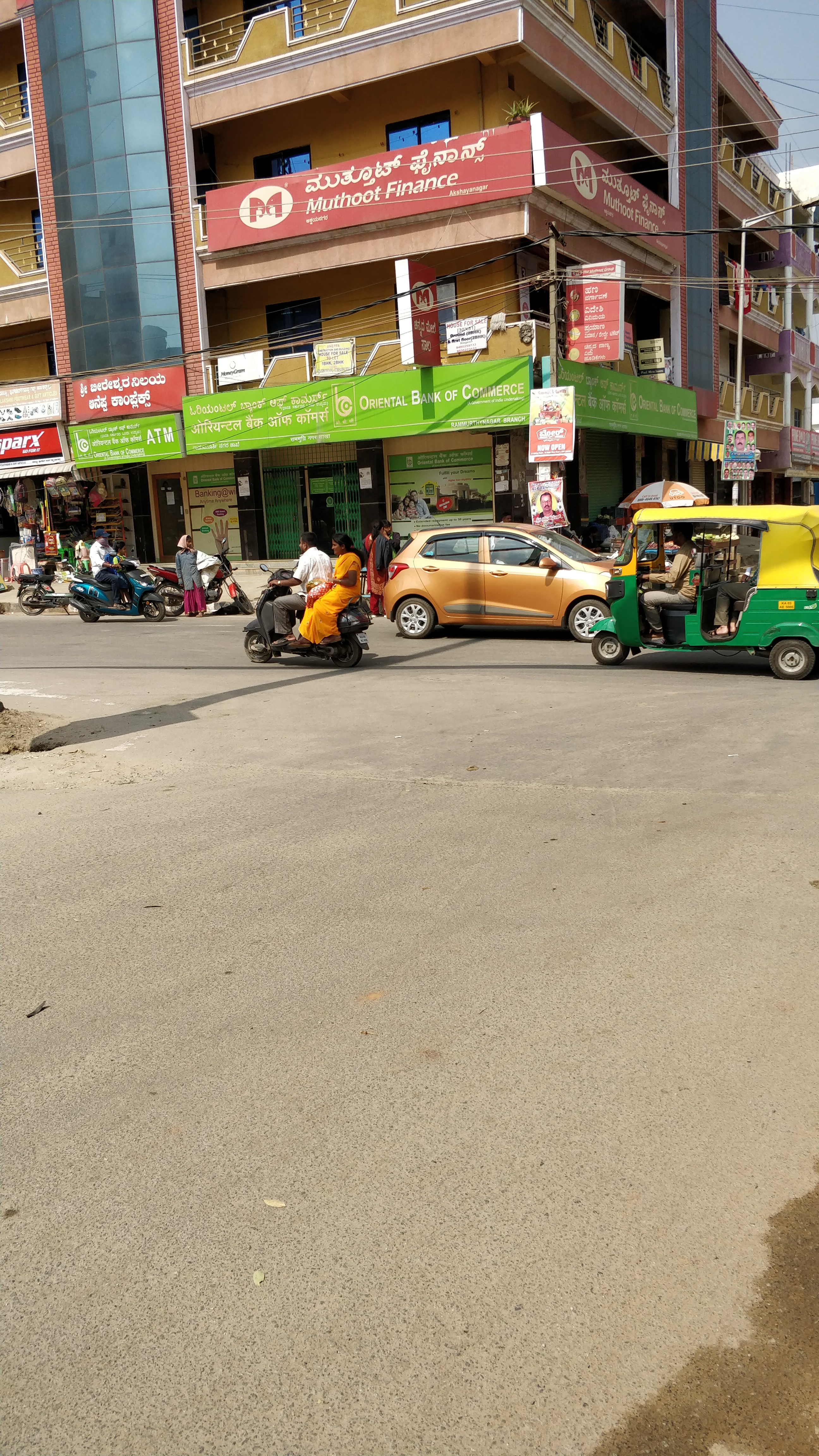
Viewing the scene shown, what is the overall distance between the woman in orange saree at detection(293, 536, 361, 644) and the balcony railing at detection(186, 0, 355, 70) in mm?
16510

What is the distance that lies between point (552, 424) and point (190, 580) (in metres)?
7.53

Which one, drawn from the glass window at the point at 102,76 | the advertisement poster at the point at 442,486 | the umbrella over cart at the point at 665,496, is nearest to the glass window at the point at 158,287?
the glass window at the point at 102,76

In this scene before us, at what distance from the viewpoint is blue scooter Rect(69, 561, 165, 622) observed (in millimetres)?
20656

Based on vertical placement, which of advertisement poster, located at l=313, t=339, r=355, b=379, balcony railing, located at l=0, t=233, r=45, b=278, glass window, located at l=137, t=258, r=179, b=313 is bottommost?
advertisement poster, located at l=313, t=339, r=355, b=379

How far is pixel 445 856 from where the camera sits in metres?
5.80

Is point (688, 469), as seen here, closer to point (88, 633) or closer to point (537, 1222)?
point (88, 633)

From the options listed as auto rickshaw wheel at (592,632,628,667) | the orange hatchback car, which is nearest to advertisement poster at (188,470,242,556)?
the orange hatchback car

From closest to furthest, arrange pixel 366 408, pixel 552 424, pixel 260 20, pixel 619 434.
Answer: pixel 552 424
pixel 366 408
pixel 260 20
pixel 619 434

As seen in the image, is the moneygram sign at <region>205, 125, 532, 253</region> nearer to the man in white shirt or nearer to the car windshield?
the car windshield

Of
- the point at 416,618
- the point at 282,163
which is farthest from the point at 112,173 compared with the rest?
the point at 416,618

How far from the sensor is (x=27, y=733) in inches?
368

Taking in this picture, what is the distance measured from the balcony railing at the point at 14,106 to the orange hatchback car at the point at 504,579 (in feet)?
70.9

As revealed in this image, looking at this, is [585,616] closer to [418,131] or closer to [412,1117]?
[412,1117]

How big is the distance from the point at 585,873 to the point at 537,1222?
2758 millimetres
